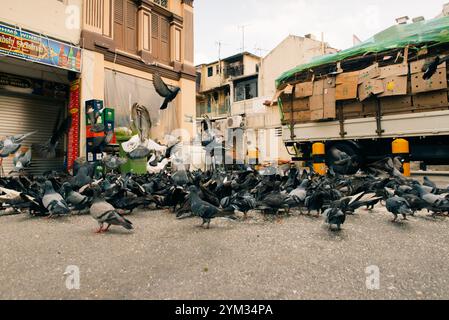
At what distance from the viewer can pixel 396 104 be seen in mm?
8430

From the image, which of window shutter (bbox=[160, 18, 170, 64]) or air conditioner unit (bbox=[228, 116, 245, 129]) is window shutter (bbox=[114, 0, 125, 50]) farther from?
air conditioner unit (bbox=[228, 116, 245, 129])

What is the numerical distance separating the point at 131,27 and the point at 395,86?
11056mm

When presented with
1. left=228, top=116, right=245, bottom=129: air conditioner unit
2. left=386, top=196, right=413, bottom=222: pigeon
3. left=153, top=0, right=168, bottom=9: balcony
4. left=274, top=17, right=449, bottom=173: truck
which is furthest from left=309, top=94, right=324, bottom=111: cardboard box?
left=228, top=116, right=245, bottom=129: air conditioner unit

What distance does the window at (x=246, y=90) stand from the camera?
26.8 metres

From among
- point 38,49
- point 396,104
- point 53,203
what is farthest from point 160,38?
point 53,203

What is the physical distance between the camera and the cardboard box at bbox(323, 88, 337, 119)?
948 centimetres

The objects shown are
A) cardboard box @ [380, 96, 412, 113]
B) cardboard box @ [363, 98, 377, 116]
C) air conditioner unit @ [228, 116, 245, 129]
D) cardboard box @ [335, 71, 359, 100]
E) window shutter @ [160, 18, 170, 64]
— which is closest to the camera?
cardboard box @ [380, 96, 412, 113]

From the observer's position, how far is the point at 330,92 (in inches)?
376

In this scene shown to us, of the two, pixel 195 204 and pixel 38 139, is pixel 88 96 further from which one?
pixel 195 204

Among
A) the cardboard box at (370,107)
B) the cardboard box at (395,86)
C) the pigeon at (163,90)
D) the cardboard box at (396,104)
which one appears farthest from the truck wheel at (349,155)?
the pigeon at (163,90)

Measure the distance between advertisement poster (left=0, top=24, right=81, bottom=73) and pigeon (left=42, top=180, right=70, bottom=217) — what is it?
6425mm

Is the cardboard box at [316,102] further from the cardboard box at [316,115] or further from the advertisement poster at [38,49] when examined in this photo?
the advertisement poster at [38,49]

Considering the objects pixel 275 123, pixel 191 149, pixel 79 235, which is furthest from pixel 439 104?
pixel 275 123

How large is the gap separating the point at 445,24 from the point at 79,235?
33.2 ft
